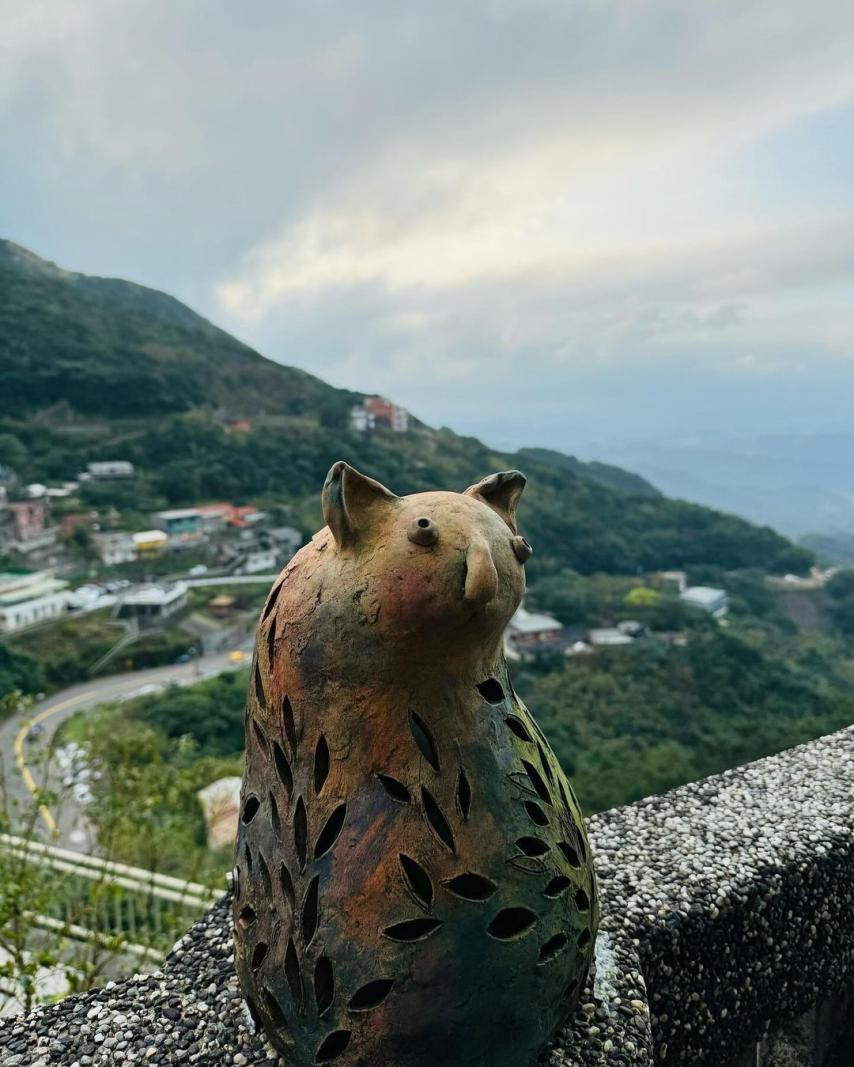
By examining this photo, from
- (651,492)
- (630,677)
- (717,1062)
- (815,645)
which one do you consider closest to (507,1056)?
(717,1062)

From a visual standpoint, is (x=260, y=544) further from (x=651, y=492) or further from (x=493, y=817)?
(x=493, y=817)

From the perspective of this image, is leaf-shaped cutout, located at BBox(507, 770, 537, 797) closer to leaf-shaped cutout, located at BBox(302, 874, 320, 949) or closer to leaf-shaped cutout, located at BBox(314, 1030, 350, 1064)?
leaf-shaped cutout, located at BBox(302, 874, 320, 949)

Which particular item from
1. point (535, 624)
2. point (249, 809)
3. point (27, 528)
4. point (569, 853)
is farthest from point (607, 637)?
point (249, 809)

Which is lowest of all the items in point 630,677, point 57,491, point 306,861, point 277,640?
point 630,677

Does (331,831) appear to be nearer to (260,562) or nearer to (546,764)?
(546,764)

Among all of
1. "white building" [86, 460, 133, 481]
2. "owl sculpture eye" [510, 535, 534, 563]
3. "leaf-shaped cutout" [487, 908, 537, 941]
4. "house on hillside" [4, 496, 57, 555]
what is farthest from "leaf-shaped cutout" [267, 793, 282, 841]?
"white building" [86, 460, 133, 481]

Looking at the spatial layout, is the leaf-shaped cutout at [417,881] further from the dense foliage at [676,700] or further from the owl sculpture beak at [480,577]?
the dense foliage at [676,700]

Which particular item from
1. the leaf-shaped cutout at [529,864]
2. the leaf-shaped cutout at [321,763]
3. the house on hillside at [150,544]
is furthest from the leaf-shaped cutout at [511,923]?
the house on hillside at [150,544]
